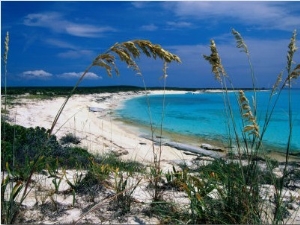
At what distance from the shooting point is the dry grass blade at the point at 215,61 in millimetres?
3143

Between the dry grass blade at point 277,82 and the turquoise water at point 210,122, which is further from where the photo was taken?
the turquoise water at point 210,122

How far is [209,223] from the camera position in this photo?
3248mm

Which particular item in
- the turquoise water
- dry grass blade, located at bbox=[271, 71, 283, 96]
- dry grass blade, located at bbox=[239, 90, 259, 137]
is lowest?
the turquoise water

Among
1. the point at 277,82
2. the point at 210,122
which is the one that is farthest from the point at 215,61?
the point at 210,122

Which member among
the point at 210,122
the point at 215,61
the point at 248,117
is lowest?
the point at 210,122

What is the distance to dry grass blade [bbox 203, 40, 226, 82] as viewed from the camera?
3.14 metres

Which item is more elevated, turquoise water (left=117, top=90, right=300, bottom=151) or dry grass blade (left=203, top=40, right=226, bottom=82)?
dry grass blade (left=203, top=40, right=226, bottom=82)

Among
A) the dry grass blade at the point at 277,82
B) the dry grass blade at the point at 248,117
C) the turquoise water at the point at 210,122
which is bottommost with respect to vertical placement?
the turquoise water at the point at 210,122

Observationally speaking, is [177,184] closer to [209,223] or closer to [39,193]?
[209,223]

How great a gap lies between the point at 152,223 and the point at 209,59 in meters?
1.60

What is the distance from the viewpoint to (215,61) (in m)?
3.16

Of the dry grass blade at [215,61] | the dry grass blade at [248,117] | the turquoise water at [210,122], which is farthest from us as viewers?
the turquoise water at [210,122]

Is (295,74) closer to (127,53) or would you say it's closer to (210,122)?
(127,53)

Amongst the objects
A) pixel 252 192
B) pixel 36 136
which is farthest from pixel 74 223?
pixel 36 136
